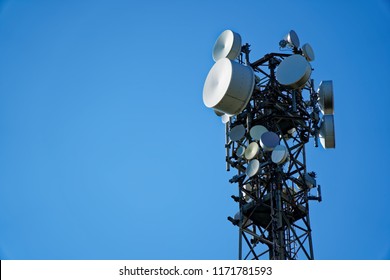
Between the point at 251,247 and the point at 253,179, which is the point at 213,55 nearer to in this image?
the point at 253,179

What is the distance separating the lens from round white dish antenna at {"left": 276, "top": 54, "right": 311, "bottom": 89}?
2828 centimetres

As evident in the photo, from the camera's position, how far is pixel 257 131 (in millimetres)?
28609

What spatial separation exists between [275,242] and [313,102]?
20.8ft

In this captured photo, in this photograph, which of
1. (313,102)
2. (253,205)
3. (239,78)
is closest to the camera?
(239,78)

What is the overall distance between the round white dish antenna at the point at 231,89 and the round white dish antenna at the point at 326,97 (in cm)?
423

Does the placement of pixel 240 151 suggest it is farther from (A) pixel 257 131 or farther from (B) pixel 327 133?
(B) pixel 327 133

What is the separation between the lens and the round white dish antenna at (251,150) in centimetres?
2800

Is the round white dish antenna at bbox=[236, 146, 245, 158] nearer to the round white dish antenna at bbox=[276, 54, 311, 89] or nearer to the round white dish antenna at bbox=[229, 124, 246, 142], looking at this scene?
the round white dish antenna at bbox=[229, 124, 246, 142]

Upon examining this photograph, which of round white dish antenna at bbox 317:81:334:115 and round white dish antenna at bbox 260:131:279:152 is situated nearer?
round white dish antenna at bbox 260:131:279:152

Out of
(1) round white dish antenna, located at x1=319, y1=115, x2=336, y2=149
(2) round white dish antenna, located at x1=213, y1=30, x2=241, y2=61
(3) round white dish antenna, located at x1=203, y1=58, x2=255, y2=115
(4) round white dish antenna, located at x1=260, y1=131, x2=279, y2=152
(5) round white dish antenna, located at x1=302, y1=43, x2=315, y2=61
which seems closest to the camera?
(3) round white dish antenna, located at x1=203, y1=58, x2=255, y2=115

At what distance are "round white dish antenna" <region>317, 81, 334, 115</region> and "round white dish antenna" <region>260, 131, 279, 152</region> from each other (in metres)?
2.32

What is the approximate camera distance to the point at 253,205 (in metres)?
27.6
